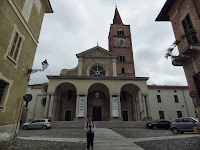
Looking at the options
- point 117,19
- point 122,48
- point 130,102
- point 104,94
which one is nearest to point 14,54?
point 104,94

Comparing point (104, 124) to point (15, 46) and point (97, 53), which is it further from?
point (97, 53)

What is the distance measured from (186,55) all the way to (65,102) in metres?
19.5

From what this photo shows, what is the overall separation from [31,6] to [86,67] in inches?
643

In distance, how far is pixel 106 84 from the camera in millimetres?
20359

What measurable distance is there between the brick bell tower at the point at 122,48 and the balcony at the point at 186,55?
16.6 metres

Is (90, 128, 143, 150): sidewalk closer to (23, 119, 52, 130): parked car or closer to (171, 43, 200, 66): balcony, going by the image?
(171, 43, 200, 66): balcony

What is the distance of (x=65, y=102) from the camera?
2292 centimetres

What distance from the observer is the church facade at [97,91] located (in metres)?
19.3

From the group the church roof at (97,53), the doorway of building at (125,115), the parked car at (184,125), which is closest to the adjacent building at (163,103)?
the doorway of building at (125,115)

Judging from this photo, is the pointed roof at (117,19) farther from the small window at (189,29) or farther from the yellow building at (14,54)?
the yellow building at (14,54)

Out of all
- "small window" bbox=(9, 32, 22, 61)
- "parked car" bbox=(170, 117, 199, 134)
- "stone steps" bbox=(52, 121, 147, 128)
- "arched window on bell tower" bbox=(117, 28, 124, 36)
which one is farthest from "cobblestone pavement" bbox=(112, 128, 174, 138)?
"arched window on bell tower" bbox=(117, 28, 124, 36)

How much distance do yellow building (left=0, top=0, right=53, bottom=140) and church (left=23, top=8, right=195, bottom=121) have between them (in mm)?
11370

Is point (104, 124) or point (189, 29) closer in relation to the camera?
point (189, 29)

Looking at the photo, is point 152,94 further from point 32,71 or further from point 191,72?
point 32,71
